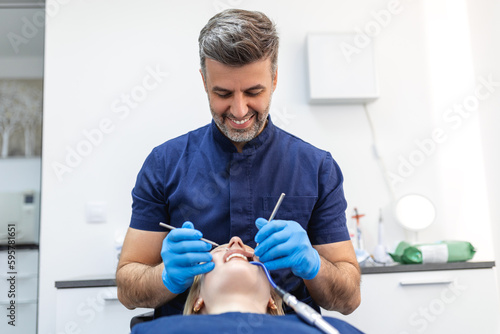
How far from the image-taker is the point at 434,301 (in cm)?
204

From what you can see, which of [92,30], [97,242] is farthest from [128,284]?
[92,30]

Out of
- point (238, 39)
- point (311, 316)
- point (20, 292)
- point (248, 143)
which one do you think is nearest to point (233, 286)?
point (311, 316)

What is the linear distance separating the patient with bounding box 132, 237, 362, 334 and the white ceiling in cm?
195

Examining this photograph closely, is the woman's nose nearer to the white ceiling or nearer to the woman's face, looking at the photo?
the woman's face

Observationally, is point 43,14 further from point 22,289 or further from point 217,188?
point 217,188

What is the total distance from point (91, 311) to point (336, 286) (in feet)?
3.69

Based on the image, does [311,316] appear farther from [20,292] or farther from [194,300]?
[20,292]

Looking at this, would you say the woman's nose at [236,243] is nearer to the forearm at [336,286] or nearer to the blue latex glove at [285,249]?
the blue latex glove at [285,249]

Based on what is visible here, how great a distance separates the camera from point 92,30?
2.44 meters

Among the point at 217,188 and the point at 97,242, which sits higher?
the point at 217,188

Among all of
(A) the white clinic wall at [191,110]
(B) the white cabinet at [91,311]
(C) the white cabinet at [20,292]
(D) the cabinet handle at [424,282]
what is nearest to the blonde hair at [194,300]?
(B) the white cabinet at [91,311]

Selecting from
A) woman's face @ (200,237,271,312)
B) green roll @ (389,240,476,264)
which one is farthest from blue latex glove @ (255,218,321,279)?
green roll @ (389,240,476,264)

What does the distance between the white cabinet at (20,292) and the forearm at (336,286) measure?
66.6 inches

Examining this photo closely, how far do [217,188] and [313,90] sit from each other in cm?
116
